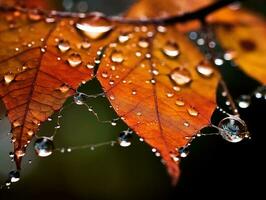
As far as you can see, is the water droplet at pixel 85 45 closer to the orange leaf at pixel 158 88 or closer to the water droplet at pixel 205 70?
the orange leaf at pixel 158 88

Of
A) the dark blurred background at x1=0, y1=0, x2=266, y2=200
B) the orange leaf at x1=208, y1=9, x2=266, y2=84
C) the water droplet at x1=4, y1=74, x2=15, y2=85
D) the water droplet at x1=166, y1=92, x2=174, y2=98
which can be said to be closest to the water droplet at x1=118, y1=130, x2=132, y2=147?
the water droplet at x1=166, y1=92, x2=174, y2=98

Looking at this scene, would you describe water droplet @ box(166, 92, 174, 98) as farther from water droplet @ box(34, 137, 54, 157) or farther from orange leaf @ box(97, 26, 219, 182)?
water droplet @ box(34, 137, 54, 157)

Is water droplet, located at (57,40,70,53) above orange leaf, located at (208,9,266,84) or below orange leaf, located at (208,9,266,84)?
below

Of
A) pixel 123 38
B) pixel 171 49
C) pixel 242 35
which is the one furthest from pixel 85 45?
pixel 242 35

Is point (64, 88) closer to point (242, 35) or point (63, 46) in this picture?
point (63, 46)

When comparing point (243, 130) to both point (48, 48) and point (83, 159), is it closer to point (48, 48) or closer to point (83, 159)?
point (48, 48)

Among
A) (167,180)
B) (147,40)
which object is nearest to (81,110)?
(167,180)
